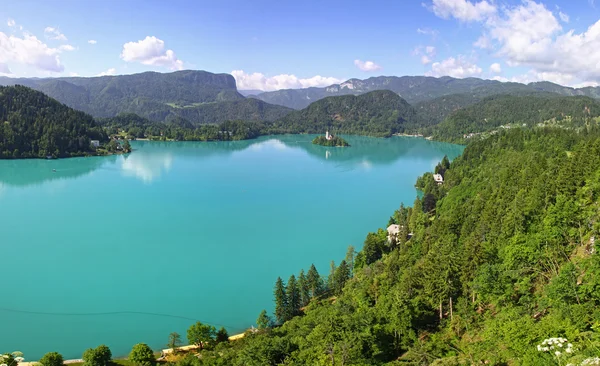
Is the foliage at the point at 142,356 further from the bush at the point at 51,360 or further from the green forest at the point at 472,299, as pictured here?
the bush at the point at 51,360

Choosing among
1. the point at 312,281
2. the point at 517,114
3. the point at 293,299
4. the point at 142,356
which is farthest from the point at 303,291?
the point at 517,114

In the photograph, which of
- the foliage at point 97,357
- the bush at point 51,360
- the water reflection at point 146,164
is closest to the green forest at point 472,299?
the foliage at point 97,357

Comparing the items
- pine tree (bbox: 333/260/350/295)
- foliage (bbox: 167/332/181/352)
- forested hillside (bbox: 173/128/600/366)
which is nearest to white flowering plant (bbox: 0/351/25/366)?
forested hillside (bbox: 173/128/600/366)

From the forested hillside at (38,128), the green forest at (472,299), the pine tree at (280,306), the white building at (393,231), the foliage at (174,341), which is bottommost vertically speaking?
the foliage at (174,341)

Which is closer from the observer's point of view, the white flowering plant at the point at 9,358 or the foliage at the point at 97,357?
the white flowering plant at the point at 9,358

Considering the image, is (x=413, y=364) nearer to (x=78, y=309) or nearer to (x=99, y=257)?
(x=78, y=309)

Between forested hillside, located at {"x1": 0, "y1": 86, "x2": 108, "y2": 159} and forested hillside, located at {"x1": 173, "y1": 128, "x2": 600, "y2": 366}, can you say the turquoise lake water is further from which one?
forested hillside, located at {"x1": 0, "y1": 86, "x2": 108, "y2": 159}
